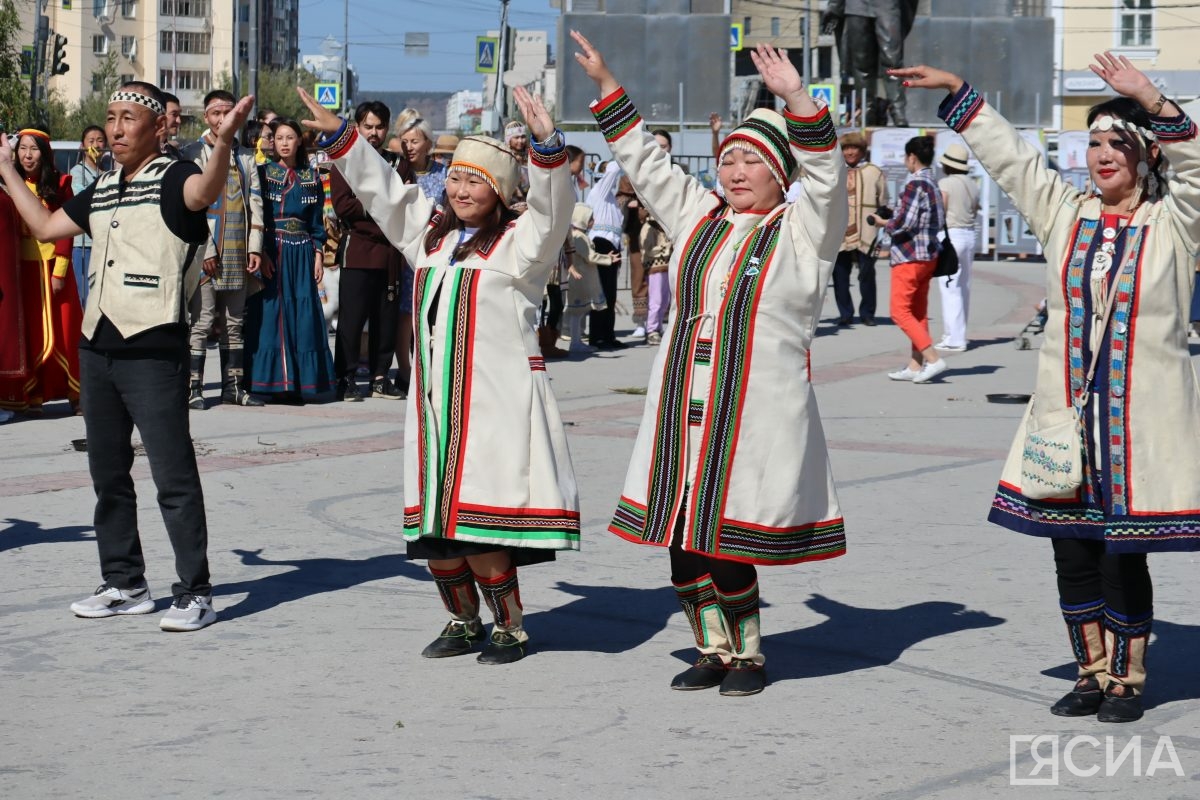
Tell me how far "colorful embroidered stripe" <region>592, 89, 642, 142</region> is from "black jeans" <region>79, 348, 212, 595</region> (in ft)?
5.76

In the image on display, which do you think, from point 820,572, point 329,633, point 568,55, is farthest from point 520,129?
point 568,55

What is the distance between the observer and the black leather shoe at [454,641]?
19.1ft

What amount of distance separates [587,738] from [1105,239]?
201cm

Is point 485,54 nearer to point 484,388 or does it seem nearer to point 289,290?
point 289,290

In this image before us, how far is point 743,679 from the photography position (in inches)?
213

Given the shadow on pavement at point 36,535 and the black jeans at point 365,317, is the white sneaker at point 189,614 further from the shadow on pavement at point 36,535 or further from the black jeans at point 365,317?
the black jeans at point 365,317

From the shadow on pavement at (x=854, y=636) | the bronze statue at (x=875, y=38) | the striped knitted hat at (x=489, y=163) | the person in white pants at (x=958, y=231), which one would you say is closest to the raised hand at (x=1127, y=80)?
the striped knitted hat at (x=489, y=163)

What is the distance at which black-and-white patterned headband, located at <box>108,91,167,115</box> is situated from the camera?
6223 millimetres

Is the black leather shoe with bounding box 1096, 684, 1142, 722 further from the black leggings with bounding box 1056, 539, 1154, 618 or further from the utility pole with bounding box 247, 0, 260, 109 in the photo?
the utility pole with bounding box 247, 0, 260, 109

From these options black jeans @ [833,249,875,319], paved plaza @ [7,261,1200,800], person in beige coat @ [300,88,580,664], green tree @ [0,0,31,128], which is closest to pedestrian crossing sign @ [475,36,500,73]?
green tree @ [0,0,31,128]

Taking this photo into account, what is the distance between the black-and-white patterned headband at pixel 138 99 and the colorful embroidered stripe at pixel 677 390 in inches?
80.5

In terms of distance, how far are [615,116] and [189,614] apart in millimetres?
2224

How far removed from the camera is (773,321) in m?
5.31

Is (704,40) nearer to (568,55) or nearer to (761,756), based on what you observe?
(568,55)
